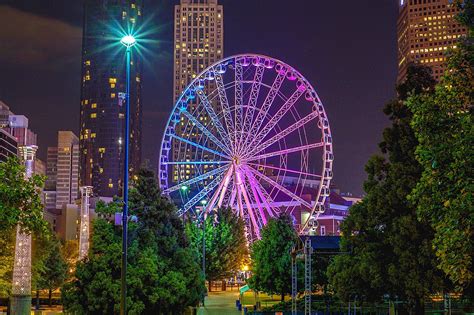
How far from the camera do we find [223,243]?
7106cm

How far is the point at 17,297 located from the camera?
112 feet

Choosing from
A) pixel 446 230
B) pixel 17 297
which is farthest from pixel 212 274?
pixel 446 230

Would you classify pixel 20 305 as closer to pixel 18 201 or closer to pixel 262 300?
pixel 18 201

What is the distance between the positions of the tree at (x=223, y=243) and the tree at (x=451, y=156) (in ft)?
172

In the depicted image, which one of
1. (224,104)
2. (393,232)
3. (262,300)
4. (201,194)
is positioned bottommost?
(262,300)

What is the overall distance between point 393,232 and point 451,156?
11798 mm

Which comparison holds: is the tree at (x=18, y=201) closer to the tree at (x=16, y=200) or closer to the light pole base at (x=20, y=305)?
the tree at (x=16, y=200)

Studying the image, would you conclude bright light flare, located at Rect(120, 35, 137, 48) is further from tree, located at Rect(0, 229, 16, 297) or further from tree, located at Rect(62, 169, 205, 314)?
tree, located at Rect(0, 229, 16, 297)

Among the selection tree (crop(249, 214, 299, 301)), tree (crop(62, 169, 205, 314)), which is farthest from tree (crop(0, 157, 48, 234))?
tree (crop(249, 214, 299, 301))

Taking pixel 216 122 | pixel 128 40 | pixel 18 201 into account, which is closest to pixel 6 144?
pixel 216 122

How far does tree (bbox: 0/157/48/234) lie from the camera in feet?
68.7

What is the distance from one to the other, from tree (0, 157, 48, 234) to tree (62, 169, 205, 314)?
129 inches

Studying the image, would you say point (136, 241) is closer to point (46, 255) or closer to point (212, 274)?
point (46, 255)

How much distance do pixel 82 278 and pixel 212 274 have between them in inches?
1715
